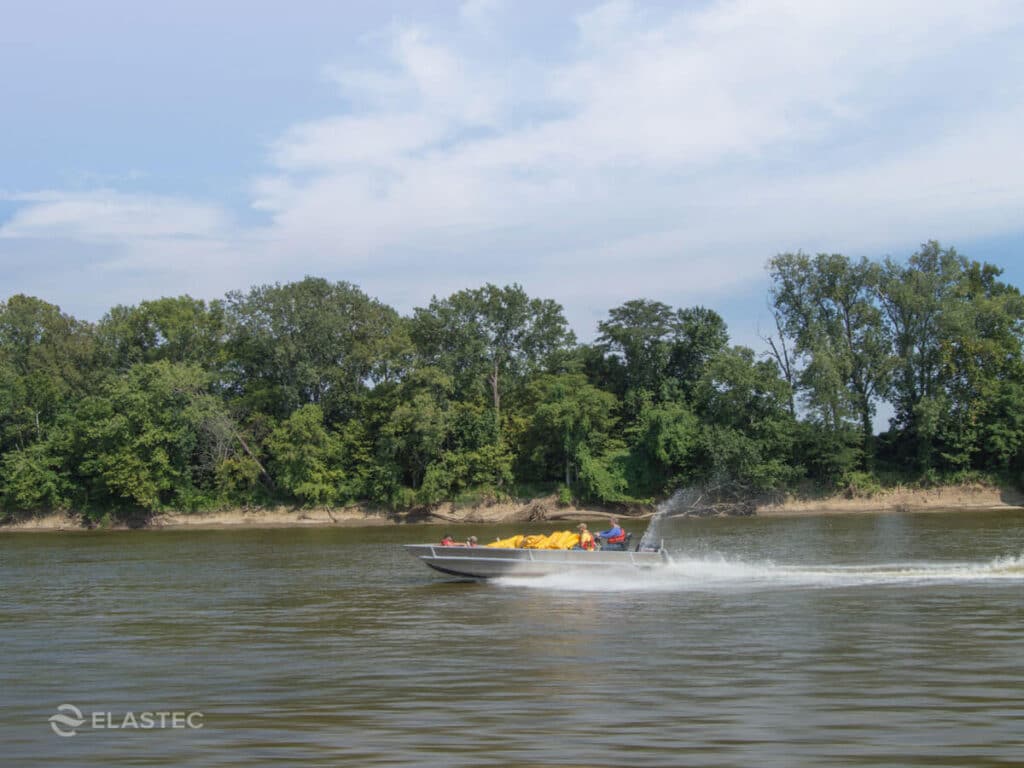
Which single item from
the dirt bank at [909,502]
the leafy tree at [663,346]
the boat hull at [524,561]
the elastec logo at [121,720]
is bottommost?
the dirt bank at [909,502]

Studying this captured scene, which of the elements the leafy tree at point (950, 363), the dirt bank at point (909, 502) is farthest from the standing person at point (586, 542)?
the leafy tree at point (950, 363)

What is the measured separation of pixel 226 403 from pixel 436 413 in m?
19.1

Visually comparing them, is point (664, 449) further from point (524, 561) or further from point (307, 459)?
point (524, 561)

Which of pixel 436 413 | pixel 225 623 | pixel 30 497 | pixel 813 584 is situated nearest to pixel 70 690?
pixel 225 623

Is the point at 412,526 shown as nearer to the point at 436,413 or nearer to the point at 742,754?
the point at 436,413

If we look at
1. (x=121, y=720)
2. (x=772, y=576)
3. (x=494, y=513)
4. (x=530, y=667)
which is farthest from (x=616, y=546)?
(x=494, y=513)

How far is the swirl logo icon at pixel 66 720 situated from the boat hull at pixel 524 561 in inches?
544

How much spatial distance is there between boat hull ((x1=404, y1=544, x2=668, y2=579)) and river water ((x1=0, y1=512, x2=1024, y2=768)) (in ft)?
1.48

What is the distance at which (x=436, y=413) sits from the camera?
64688 millimetres

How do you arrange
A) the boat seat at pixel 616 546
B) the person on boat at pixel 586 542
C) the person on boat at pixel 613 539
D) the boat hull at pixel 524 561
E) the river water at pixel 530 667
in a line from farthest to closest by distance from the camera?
the person on boat at pixel 613 539 → the person on boat at pixel 586 542 → the boat seat at pixel 616 546 → the boat hull at pixel 524 561 → the river water at pixel 530 667

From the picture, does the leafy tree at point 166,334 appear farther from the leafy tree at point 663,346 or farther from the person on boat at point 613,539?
the person on boat at point 613,539

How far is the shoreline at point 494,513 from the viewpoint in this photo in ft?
196

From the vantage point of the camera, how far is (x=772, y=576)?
24.4 metres

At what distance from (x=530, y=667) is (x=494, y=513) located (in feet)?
162
